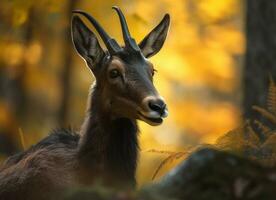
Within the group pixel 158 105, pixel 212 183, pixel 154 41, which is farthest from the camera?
pixel 154 41

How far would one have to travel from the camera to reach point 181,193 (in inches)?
180

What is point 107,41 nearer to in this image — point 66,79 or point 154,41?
point 154,41

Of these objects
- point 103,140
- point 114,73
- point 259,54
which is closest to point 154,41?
point 114,73

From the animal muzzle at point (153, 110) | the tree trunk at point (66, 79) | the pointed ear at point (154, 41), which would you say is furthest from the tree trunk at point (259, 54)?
the tree trunk at point (66, 79)

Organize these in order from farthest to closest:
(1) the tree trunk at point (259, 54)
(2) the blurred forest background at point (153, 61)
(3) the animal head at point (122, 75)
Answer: (2) the blurred forest background at point (153, 61)
(1) the tree trunk at point (259, 54)
(3) the animal head at point (122, 75)

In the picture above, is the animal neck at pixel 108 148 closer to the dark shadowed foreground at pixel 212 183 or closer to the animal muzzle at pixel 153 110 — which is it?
the animal muzzle at pixel 153 110

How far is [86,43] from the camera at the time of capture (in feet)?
30.3

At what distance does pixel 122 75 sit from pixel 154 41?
4.41 feet

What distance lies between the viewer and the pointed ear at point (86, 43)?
29.8 feet

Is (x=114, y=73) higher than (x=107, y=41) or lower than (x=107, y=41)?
lower

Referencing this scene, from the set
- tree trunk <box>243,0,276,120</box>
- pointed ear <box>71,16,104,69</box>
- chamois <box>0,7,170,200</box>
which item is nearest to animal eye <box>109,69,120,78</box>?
chamois <box>0,7,170,200</box>

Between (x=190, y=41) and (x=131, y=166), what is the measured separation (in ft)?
45.3

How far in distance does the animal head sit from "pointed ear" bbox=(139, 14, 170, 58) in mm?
161

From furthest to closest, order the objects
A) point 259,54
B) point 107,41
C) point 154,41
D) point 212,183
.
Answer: point 259,54, point 154,41, point 107,41, point 212,183
